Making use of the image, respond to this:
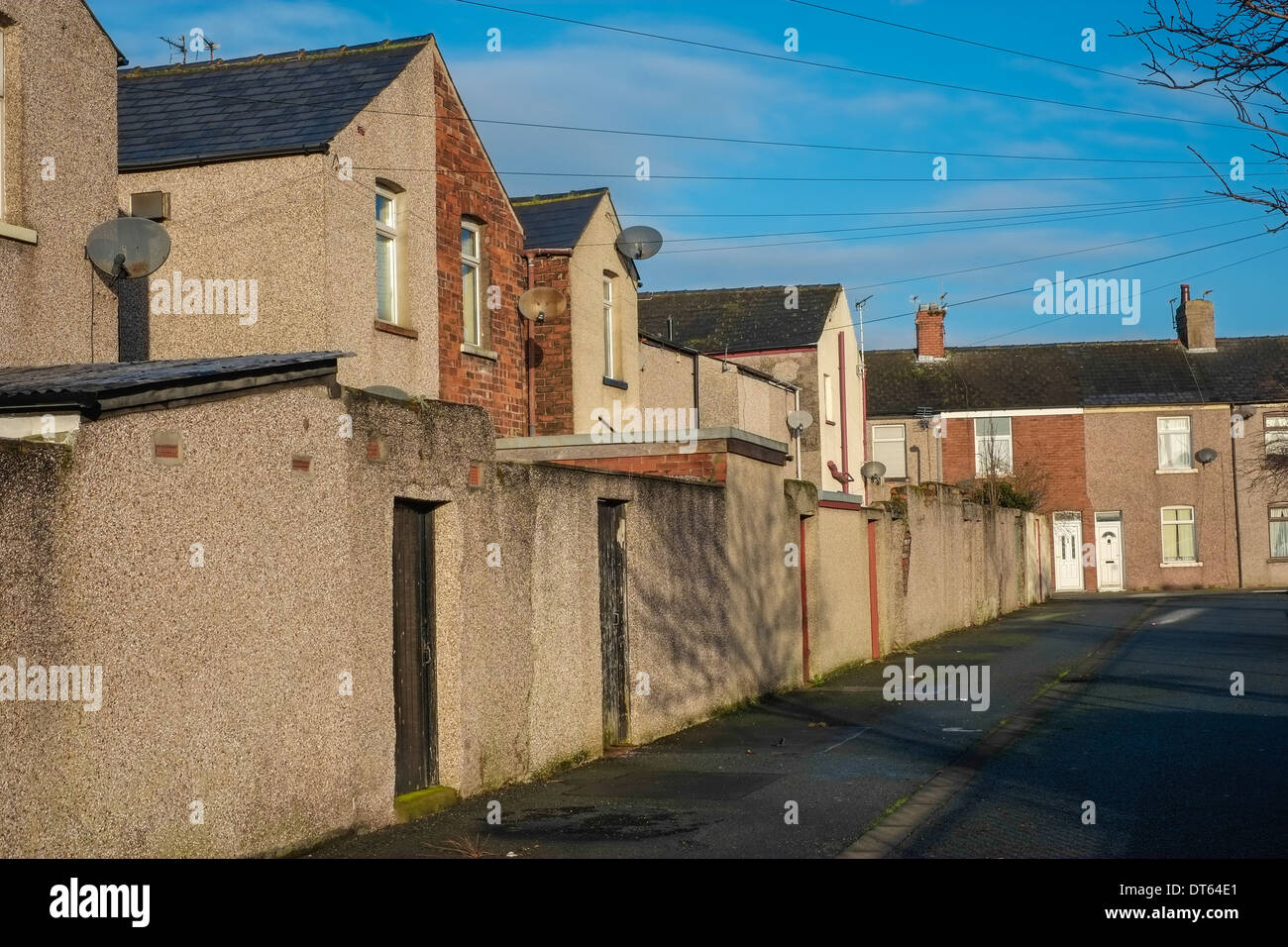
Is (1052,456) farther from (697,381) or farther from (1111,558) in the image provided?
(697,381)

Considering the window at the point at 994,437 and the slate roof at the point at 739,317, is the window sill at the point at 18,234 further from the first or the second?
the window at the point at 994,437

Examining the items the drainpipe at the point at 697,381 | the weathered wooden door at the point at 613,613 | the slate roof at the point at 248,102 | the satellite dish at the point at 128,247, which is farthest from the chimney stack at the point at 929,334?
the satellite dish at the point at 128,247

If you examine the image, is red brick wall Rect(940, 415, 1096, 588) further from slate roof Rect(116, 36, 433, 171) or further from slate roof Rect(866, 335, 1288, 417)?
slate roof Rect(116, 36, 433, 171)

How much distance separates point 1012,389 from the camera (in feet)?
162

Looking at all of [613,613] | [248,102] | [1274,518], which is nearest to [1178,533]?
[1274,518]

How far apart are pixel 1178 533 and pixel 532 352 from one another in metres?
34.8

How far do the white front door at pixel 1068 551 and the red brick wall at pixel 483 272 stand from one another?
1314 inches

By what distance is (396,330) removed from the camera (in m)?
15.9

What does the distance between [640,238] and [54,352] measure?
1088 centimetres

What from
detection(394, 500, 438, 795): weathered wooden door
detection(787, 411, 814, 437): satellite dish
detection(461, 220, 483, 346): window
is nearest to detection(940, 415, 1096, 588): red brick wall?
detection(787, 411, 814, 437): satellite dish

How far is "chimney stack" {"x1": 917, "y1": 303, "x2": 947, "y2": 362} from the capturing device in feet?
168

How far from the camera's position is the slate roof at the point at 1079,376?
48.4 meters

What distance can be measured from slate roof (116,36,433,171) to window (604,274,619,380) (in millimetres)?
6145
